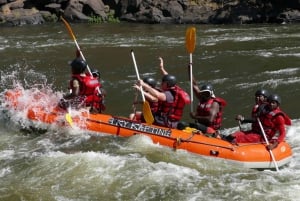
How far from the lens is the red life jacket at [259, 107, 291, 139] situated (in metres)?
7.91

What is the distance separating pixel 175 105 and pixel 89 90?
1653 millimetres

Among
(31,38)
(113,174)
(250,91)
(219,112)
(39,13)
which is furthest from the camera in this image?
(39,13)

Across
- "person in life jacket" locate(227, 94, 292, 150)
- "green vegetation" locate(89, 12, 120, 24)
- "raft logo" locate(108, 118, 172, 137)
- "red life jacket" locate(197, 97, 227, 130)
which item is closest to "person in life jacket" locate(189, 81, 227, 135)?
"red life jacket" locate(197, 97, 227, 130)

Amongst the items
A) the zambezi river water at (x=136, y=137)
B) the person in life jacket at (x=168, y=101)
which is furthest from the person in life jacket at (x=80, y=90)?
the person in life jacket at (x=168, y=101)

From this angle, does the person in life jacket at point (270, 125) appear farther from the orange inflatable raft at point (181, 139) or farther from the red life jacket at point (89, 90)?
the red life jacket at point (89, 90)

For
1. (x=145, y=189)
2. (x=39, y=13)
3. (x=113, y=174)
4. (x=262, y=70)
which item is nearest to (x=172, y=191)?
(x=145, y=189)

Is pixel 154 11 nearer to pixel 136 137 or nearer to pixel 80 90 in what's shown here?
pixel 80 90

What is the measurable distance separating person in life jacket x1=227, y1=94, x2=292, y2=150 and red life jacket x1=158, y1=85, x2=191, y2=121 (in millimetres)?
1014

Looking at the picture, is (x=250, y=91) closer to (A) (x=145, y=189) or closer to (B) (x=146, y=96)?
(B) (x=146, y=96)

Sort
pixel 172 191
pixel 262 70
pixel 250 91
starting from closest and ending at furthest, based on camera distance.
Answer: pixel 172 191 → pixel 250 91 → pixel 262 70

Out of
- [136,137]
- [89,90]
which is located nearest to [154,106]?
[136,137]

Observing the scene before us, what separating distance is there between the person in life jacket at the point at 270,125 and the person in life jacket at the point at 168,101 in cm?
104

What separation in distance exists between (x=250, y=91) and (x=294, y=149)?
400 centimetres

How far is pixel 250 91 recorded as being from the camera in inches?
499
